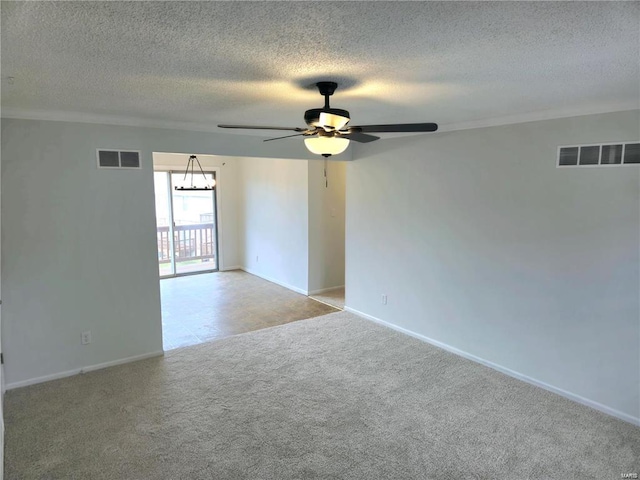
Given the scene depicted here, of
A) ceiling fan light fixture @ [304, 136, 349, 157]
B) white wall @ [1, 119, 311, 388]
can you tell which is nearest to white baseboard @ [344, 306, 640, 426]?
ceiling fan light fixture @ [304, 136, 349, 157]

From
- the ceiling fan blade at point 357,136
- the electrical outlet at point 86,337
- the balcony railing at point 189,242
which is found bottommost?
the electrical outlet at point 86,337

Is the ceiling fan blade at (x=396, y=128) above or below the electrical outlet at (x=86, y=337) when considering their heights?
above

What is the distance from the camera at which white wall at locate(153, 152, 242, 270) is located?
766 centimetres

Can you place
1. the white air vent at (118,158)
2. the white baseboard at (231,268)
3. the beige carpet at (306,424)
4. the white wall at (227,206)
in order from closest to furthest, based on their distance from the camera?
the beige carpet at (306,424) < the white air vent at (118,158) < the white wall at (227,206) < the white baseboard at (231,268)

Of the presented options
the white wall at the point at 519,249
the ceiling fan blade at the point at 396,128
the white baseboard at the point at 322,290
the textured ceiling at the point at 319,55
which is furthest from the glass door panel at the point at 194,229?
the ceiling fan blade at the point at 396,128

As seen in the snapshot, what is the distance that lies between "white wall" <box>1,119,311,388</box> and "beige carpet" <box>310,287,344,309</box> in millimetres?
2554

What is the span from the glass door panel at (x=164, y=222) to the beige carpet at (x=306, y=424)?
403 cm

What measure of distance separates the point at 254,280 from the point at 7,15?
6023mm

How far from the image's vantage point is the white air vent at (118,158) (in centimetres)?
351

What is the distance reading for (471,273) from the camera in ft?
12.6

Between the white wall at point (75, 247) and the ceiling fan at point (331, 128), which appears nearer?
the ceiling fan at point (331, 128)

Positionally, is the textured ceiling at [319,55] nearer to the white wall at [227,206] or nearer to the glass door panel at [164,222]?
the glass door panel at [164,222]

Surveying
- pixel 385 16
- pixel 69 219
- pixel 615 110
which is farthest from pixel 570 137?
pixel 69 219

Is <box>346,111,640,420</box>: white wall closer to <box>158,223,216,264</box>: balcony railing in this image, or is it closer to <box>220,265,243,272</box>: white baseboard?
<box>220,265,243,272</box>: white baseboard
